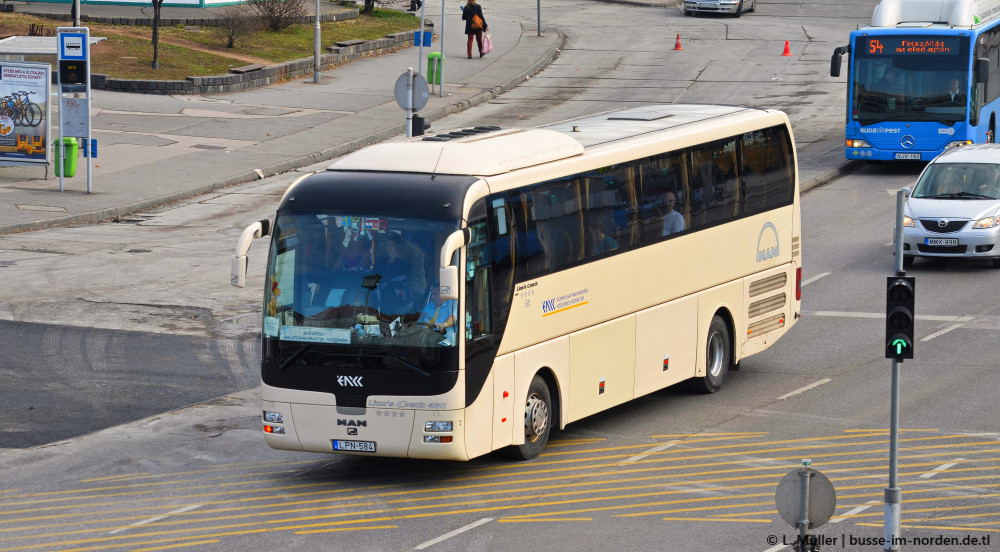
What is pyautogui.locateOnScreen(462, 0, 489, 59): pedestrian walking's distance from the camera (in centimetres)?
4578

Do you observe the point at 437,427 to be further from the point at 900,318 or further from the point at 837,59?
the point at 837,59

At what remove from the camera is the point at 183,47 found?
4272 cm

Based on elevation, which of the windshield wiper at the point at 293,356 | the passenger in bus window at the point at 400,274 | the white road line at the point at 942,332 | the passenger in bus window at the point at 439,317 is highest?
the passenger in bus window at the point at 400,274

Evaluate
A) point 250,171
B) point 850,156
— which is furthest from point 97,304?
point 850,156

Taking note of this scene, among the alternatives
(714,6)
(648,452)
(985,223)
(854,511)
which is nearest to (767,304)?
(648,452)

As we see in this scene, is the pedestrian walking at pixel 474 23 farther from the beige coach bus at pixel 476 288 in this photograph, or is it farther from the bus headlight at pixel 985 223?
the beige coach bus at pixel 476 288

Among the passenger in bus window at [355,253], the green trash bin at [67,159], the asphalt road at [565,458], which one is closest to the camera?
the asphalt road at [565,458]

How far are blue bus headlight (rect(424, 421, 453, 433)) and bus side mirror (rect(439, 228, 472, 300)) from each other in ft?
3.92

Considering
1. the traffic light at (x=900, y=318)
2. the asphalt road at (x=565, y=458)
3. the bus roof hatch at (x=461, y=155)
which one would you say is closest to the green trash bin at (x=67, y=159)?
the asphalt road at (x=565, y=458)

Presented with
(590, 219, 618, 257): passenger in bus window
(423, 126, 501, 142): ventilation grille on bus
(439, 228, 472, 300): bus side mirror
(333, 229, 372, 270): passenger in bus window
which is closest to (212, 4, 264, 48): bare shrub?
(423, 126, 501, 142): ventilation grille on bus

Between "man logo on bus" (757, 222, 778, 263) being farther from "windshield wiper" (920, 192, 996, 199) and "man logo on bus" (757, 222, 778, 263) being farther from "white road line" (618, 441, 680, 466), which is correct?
"windshield wiper" (920, 192, 996, 199)

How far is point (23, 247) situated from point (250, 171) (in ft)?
26.1

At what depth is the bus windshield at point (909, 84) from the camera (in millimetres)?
31453

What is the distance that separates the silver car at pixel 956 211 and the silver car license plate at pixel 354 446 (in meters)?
12.7
